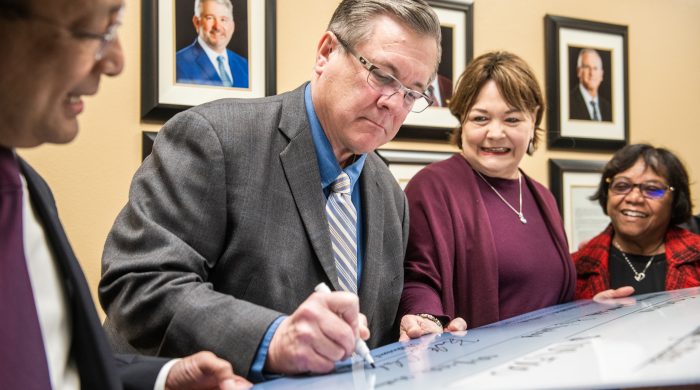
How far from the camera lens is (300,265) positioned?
1.39m

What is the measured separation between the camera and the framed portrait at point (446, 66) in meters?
2.82

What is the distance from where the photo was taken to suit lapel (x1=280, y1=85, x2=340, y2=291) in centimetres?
141

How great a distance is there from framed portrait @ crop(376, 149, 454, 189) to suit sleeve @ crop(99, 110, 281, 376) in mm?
1425

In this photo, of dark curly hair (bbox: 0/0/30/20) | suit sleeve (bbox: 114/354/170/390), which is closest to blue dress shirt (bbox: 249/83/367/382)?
suit sleeve (bbox: 114/354/170/390)

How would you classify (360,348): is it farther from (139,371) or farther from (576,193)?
(576,193)

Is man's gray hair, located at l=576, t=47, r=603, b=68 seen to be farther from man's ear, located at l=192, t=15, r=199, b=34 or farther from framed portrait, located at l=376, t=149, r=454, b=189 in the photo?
man's ear, located at l=192, t=15, r=199, b=34

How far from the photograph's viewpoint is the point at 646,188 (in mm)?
2500

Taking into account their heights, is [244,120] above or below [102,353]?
above

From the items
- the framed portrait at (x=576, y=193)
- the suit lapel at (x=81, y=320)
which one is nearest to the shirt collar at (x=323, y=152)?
the suit lapel at (x=81, y=320)

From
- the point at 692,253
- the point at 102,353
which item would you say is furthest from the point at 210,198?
the point at 692,253

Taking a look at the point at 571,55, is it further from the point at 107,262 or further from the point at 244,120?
the point at 107,262

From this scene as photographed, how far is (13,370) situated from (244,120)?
83cm

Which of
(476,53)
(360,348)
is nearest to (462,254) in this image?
(360,348)

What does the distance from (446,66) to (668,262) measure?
4.03 ft
